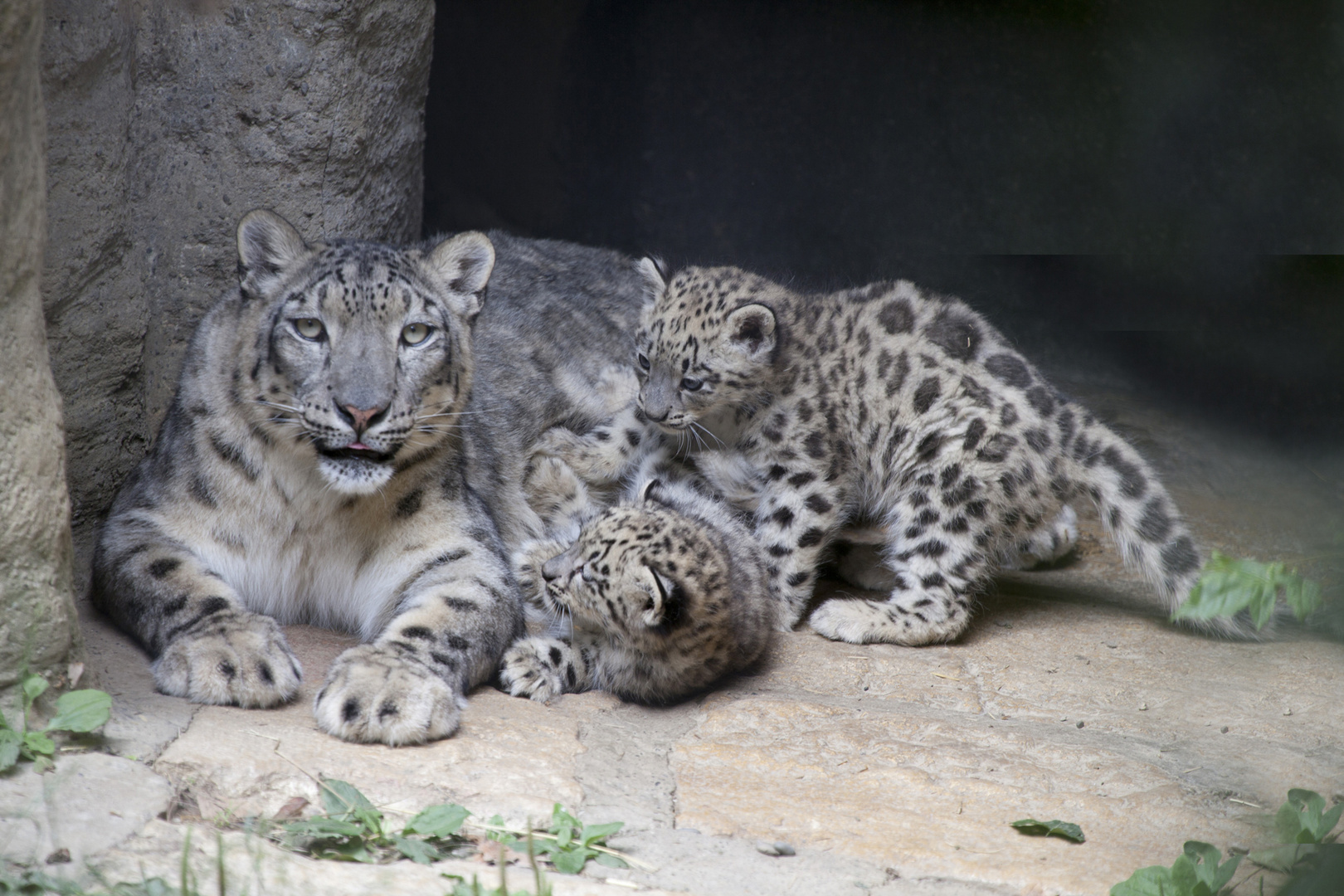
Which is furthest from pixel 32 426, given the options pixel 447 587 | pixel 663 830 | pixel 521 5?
pixel 521 5

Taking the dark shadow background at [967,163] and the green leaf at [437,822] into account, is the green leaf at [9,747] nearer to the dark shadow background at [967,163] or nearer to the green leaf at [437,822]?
the green leaf at [437,822]

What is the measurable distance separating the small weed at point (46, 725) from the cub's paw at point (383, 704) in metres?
0.74

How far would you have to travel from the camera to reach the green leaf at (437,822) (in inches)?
135

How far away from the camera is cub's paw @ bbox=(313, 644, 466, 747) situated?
13.2 ft

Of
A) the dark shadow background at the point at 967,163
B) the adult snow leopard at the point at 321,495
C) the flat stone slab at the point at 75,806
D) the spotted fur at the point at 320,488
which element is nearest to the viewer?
the flat stone slab at the point at 75,806

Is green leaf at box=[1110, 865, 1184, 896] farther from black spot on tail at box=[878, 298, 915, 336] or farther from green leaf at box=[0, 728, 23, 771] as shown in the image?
black spot on tail at box=[878, 298, 915, 336]

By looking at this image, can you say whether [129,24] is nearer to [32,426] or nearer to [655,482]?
[32,426]

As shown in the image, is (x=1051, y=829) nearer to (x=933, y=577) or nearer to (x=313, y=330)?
(x=933, y=577)

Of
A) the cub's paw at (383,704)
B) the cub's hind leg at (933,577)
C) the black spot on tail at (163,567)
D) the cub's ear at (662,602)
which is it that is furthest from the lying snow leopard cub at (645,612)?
the black spot on tail at (163,567)

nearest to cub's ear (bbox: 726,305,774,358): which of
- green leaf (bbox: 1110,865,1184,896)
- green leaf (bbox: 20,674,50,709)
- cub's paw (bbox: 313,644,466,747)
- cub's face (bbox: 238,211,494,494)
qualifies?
cub's face (bbox: 238,211,494,494)

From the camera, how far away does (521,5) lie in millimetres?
10312

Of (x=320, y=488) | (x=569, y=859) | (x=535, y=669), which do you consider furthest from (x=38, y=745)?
(x=535, y=669)

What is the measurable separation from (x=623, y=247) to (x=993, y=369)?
5536 millimetres

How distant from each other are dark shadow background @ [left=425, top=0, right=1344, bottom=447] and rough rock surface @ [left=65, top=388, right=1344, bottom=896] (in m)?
3.15
